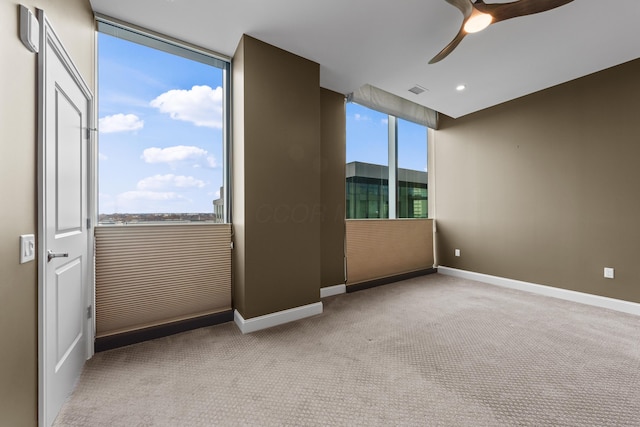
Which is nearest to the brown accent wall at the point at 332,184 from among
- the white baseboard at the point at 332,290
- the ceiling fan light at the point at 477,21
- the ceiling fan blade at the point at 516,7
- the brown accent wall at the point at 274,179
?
the white baseboard at the point at 332,290

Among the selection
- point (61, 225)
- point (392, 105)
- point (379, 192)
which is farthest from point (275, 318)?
point (392, 105)

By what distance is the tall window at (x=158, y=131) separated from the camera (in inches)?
89.1

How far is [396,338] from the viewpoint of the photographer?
230 cm

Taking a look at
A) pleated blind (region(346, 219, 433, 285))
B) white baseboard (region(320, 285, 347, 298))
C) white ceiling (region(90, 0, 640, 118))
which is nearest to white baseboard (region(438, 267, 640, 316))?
pleated blind (region(346, 219, 433, 285))

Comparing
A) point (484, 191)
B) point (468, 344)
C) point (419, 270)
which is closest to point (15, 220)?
point (468, 344)

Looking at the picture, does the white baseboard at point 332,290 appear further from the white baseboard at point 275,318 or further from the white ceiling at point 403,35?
the white ceiling at point 403,35

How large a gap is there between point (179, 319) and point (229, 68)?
2.60 metres

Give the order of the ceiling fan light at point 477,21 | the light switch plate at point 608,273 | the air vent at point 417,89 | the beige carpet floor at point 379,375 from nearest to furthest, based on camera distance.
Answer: the beige carpet floor at point 379,375 → the ceiling fan light at point 477,21 → the light switch plate at point 608,273 → the air vent at point 417,89

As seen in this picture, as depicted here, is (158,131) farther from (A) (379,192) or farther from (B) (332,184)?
(A) (379,192)

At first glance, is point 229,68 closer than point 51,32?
No

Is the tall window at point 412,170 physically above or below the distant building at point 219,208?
above

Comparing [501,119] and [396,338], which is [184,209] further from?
[501,119]

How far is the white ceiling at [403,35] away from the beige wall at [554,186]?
17.3 inches

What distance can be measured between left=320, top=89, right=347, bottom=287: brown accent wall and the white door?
91.1 inches
